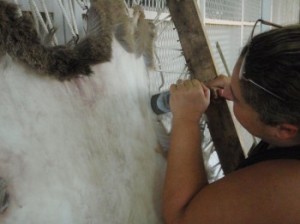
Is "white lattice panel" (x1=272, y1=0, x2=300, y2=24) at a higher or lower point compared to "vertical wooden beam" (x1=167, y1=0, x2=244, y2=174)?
lower

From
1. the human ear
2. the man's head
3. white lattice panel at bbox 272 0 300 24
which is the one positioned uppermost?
the man's head

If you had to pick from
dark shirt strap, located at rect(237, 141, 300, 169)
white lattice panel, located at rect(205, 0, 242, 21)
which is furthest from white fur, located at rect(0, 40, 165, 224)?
white lattice panel, located at rect(205, 0, 242, 21)

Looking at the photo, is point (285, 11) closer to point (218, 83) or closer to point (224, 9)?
point (224, 9)

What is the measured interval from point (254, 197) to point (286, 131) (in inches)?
3.4

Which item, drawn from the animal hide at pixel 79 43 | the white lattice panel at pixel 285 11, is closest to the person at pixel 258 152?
the animal hide at pixel 79 43

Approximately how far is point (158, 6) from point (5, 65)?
381 millimetres

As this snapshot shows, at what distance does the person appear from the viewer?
0.39 m

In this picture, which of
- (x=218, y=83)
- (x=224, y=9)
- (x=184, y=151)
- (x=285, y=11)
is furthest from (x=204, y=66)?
(x=285, y=11)

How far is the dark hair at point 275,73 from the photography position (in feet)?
1.24

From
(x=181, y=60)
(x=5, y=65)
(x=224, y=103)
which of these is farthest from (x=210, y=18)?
(x=5, y=65)

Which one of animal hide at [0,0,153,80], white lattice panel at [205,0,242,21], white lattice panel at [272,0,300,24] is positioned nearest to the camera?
animal hide at [0,0,153,80]

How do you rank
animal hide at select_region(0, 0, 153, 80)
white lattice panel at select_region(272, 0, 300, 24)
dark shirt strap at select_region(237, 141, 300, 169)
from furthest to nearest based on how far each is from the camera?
white lattice panel at select_region(272, 0, 300, 24) < dark shirt strap at select_region(237, 141, 300, 169) < animal hide at select_region(0, 0, 153, 80)

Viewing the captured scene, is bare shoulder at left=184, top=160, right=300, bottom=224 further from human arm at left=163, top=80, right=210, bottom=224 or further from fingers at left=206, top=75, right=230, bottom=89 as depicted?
fingers at left=206, top=75, right=230, bottom=89

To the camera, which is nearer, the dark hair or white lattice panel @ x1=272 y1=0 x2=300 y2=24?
the dark hair
